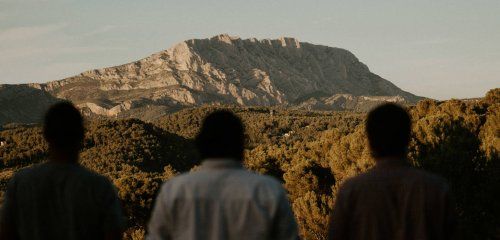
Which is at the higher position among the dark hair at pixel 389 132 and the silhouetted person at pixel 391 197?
the dark hair at pixel 389 132

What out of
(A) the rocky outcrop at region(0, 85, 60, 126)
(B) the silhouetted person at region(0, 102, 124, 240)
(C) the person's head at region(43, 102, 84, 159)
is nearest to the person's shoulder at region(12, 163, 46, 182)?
(B) the silhouetted person at region(0, 102, 124, 240)

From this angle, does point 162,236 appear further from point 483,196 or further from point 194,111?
point 194,111

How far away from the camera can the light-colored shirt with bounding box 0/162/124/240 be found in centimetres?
394

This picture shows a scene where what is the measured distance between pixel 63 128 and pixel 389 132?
224 centimetres

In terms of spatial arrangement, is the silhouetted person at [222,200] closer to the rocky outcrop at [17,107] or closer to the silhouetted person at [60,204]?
the silhouetted person at [60,204]

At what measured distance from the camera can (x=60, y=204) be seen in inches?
156

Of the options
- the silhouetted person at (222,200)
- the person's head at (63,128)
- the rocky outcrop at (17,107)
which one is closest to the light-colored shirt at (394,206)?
the silhouetted person at (222,200)

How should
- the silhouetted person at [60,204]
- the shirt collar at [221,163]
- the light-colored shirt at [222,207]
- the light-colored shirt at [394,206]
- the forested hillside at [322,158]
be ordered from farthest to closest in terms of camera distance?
the forested hillside at [322,158]
the silhouetted person at [60,204]
the light-colored shirt at [394,206]
the shirt collar at [221,163]
the light-colored shirt at [222,207]

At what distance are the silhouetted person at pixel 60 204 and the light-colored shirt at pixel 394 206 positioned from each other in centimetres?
153

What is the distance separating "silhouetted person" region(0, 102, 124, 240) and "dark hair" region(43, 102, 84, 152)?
3 cm

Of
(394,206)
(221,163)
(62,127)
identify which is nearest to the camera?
(221,163)

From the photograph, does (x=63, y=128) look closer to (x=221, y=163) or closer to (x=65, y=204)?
(x=65, y=204)

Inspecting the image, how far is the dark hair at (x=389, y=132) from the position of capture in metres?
3.94

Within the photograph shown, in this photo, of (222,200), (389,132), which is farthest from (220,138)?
(389,132)
